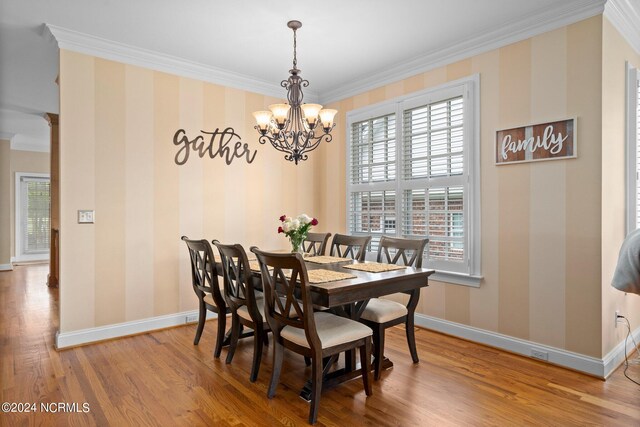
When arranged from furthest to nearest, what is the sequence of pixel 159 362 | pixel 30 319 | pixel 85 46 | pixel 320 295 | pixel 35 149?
pixel 35 149, pixel 30 319, pixel 85 46, pixel 159 362, pixel 320 295

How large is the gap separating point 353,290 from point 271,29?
2.35m

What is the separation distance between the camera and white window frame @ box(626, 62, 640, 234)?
3100 millimetres

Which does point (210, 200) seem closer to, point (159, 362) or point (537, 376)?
point (159, 362)

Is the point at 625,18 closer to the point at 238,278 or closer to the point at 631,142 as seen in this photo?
the point at 631,142

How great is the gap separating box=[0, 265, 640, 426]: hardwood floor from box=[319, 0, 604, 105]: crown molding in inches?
105

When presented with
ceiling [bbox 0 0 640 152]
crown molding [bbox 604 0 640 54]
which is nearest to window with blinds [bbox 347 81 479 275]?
ceiling [bbox 0 0 640 152]

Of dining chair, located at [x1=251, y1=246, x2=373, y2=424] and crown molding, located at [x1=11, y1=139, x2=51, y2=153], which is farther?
crown molding, located at [x1=11, y1=139, x2=51, y2=153]

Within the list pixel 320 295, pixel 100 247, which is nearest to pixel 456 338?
pixel 320 295

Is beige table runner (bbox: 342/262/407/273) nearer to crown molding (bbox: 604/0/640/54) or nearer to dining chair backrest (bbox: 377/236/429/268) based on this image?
dining chair backrest (bbox: 377/236/429/268)

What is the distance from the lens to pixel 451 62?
12.1ft

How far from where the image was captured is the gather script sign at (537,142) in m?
2.91

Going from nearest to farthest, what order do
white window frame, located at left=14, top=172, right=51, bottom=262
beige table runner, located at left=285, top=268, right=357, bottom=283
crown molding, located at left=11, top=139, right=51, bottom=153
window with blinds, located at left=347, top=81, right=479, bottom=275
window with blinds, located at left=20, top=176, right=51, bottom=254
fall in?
beige table runner, located at left=285, top=268, right=357, bottom=283
window with blinds, located at left=347, top=81, right=479, bottom=275
crown molding, located at left=11, top=139, right=51, bottom=153
white window frame, located at left=14, top=172, right=51, bottom=262
window with blinds, located at left=20, top=176, right=51, bottom=254

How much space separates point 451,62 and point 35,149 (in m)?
9.50

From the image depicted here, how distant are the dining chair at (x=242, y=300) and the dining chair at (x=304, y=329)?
26 centimetres
